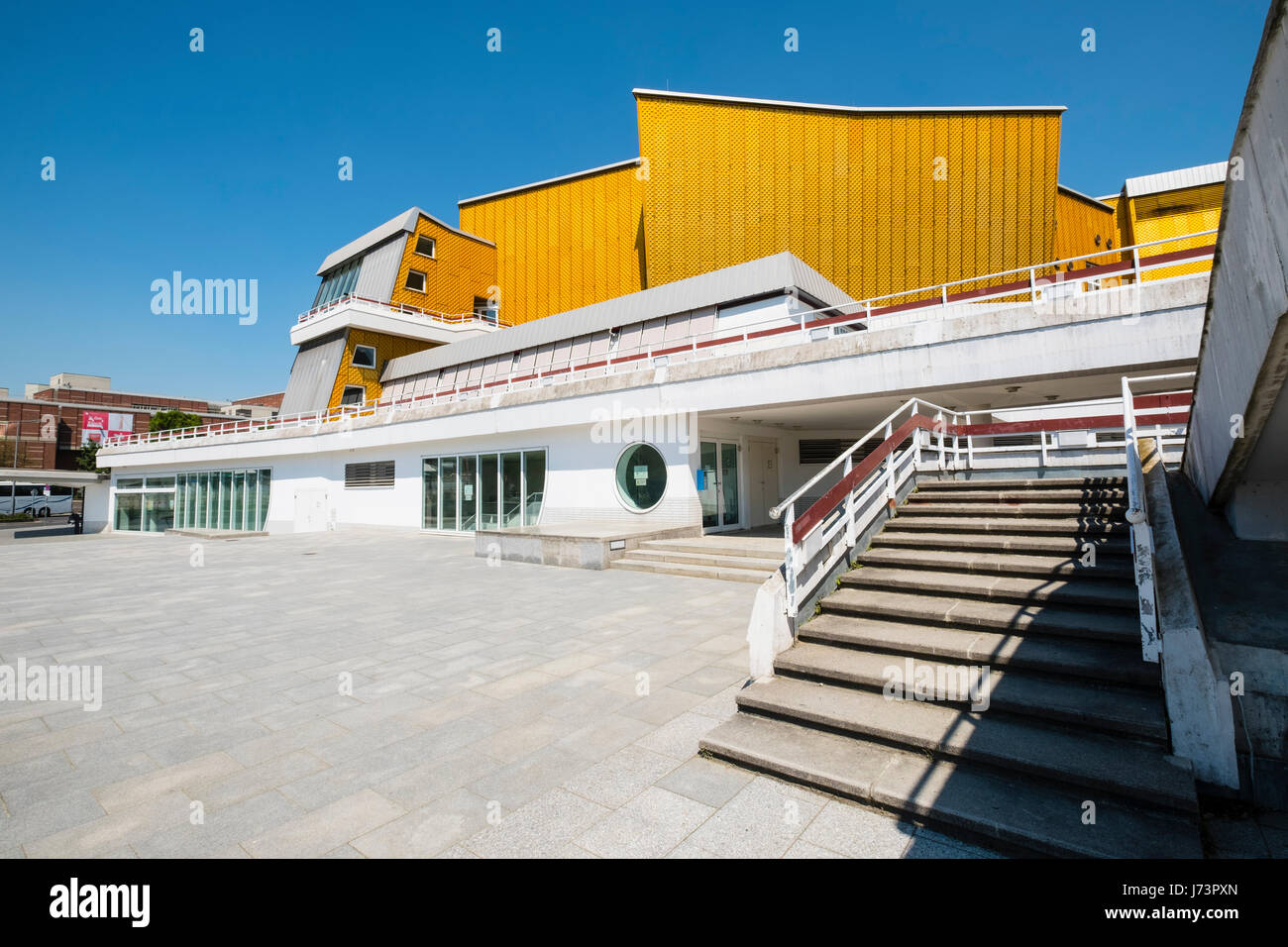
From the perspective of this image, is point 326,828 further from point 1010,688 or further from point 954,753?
point 1010,688

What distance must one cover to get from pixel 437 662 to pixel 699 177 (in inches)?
1038

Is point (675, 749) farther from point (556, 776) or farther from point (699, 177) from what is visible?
point (699, 177)

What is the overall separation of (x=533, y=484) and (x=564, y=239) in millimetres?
21648

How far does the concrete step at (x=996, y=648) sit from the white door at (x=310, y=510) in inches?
1057

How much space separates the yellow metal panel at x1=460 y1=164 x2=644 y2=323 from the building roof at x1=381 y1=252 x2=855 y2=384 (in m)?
8.16

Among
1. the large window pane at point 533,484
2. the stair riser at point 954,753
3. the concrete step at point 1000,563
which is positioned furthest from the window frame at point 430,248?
the stair riser at point 954,753

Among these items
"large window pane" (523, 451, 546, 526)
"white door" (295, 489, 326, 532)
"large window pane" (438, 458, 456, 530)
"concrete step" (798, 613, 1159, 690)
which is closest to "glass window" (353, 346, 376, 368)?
"white door" (295, 489, 326, 532)

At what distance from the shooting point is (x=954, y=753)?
3531mm

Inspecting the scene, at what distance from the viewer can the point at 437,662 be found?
6.19 meters

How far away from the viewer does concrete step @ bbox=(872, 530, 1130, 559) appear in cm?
536

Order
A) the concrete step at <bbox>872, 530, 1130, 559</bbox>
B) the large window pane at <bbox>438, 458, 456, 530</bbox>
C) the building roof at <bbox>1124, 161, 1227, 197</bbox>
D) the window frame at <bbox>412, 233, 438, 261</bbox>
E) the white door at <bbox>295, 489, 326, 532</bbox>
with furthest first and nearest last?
1. the window frame at <bbox>412, 233, 438, 261</bbox>
2. the white door at <bbox>295, 489, 326, 532</bbox>
3. the building roof at <bbox>1124, 161, 1227, 197</bbox>
4. the large window pane at <bbox>438, 458, 456, 530</bbox>
5. the concrete step at <bbox>872, 530, 1130, 559</bbox>

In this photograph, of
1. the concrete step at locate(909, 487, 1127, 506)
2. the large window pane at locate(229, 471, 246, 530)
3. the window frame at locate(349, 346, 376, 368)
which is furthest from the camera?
the window frame at locate(349, 346, 376, 368)

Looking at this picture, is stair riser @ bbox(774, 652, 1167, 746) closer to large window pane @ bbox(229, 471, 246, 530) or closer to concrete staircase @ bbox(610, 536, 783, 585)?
concrete staircase @ bbox(610, 536, 783, 585)

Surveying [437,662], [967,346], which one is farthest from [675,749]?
[967,346]
